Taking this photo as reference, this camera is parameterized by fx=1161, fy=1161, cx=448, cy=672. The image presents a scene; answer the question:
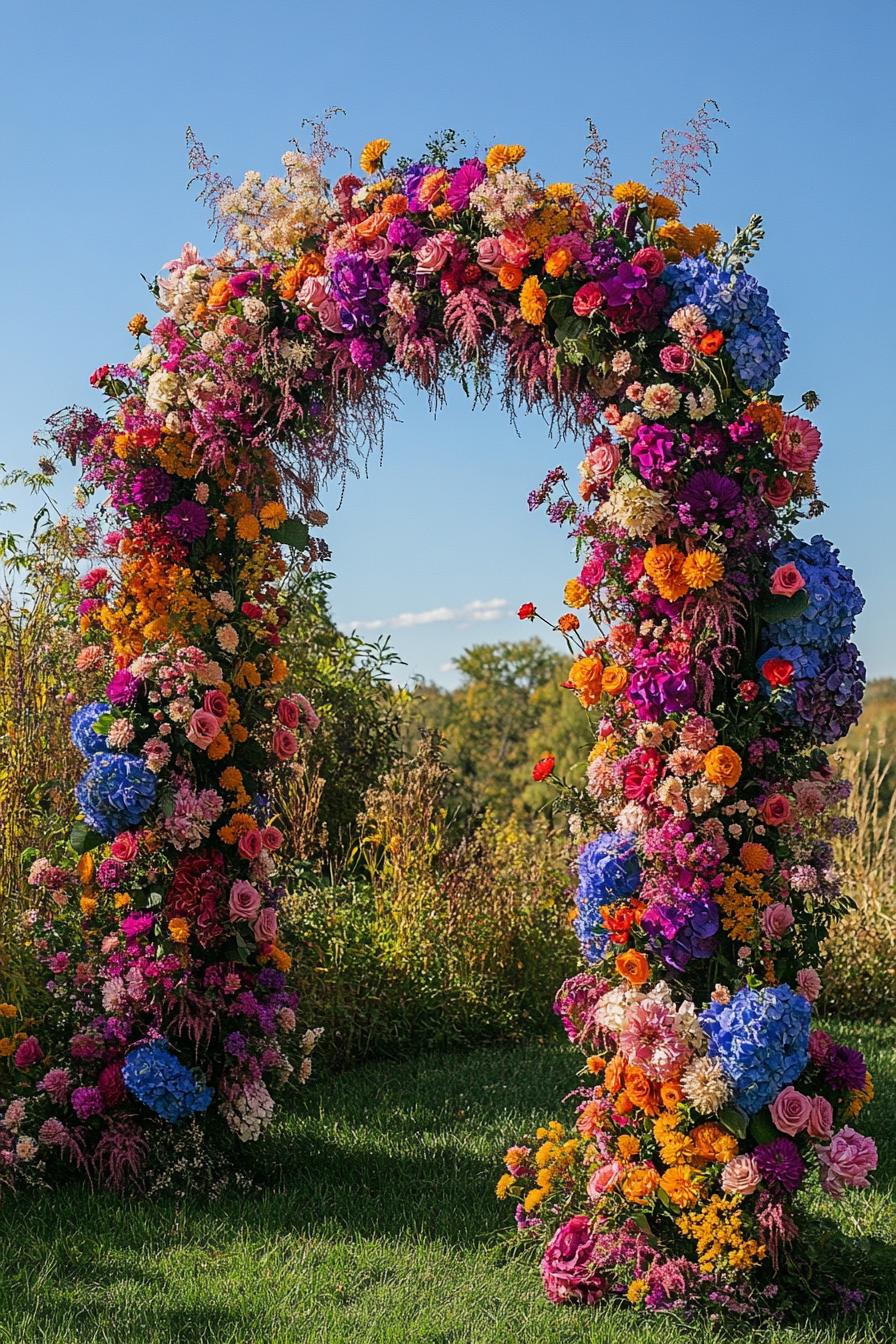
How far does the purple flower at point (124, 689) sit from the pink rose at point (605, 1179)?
219cm

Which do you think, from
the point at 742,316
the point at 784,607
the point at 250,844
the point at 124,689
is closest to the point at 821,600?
the point at 784,607

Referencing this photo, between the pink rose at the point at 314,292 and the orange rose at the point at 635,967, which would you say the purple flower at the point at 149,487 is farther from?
the orange rose at the point at 635,967

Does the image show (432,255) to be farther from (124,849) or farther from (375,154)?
(124,849)

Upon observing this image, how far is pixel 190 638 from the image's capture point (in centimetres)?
420

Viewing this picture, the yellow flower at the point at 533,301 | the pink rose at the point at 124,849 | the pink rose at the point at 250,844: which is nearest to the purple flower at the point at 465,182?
the yellow flower at the point at 533,301

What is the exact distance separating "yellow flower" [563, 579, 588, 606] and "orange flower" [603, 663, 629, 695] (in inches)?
9.1

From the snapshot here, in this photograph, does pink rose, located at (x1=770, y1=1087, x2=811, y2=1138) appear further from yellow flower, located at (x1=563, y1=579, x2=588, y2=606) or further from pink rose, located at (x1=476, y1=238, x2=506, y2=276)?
pink rose, located at (x1=476, y1=238, x2=506, y2=276)

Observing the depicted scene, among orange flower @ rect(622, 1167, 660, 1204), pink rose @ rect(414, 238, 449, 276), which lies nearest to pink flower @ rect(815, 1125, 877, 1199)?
orange flower @ rect(622, 1167, 660, 1204)

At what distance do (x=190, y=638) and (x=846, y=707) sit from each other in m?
2.27

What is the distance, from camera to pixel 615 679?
3.26 meters

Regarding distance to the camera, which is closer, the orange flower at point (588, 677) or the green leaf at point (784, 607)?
the green leaf at point (784, 607)

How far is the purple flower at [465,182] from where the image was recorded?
349cm

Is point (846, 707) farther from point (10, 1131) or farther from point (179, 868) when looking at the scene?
point (10, 1131)

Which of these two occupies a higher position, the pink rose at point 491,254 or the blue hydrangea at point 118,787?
the pink rose at point 491,254
